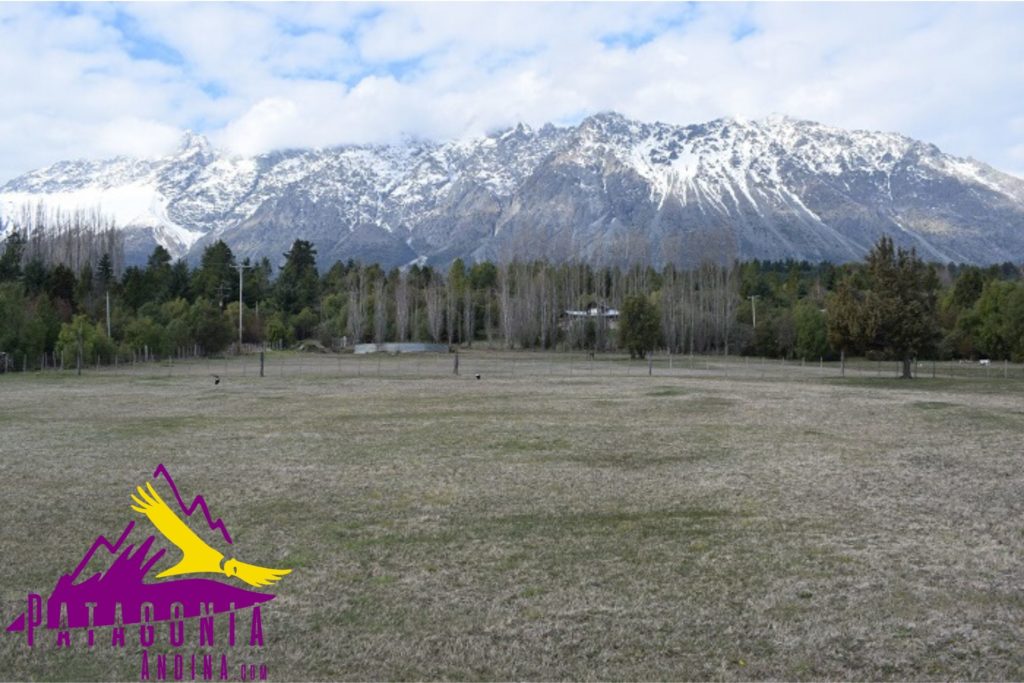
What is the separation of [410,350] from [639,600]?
99.9m

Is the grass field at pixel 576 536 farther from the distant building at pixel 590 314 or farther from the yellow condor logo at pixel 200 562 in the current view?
the distant building at pixel 590 314

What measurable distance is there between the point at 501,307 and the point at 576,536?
108 m

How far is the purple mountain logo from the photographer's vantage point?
26.8 ft

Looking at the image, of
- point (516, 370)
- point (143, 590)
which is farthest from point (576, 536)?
point (516, 370)

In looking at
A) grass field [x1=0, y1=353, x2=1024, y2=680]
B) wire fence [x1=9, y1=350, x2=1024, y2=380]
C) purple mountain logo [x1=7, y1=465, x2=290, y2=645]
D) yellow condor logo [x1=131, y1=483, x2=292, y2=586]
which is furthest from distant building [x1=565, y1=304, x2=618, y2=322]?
purple mountain logo [x1=7, y1=465, x2=290, y2=645]

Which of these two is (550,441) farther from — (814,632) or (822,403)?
(822,403)

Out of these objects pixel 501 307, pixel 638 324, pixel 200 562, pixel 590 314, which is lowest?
pixel 200 562

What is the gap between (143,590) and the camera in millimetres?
8797

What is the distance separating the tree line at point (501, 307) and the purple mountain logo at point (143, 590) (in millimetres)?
43332

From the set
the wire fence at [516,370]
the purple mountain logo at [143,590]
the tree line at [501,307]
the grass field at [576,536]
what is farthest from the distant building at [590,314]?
the purple mountain logo at [143,590]

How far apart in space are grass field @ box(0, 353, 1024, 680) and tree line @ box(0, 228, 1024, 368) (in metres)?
25.8

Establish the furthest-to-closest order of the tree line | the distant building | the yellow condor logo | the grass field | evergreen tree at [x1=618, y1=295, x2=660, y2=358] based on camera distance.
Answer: the distant building → evergreen tree at [x1=618, y1=295, x2=660, y2=358] → the tree line → the yellow condor logo → the grass field

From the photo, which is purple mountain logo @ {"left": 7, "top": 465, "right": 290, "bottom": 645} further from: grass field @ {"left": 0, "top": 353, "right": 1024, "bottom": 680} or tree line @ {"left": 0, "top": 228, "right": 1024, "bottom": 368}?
tree line @ {"left": 0, "top": 228, "right": 1024, "bottom": 368}

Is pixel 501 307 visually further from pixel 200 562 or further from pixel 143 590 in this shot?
pixel 143 590
